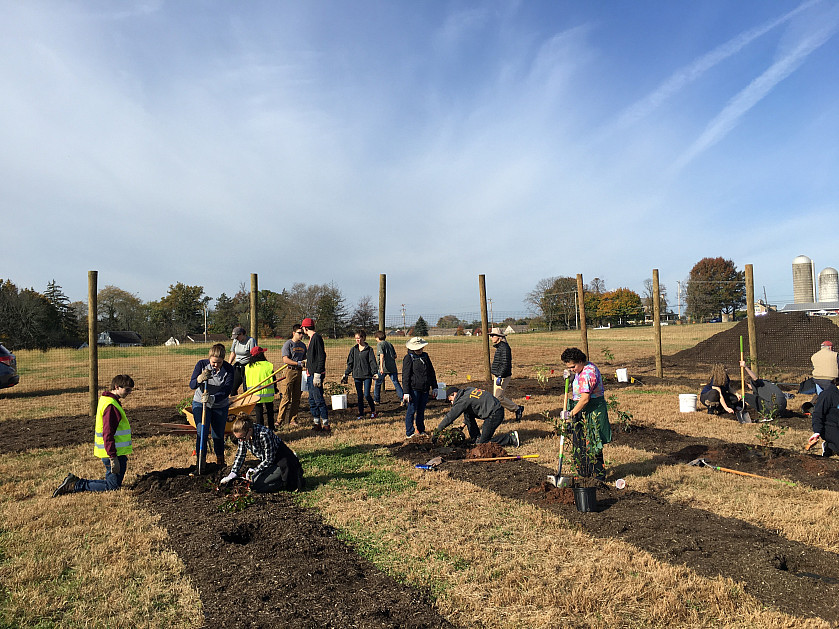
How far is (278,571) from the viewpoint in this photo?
429 centimetres

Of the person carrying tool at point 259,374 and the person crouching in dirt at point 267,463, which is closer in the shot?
the person crouching in dirt at point 267,463

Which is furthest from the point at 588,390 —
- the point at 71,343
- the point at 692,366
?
the point at 71,343

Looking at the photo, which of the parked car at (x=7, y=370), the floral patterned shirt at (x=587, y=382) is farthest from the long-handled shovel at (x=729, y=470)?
the parked car at (x=7, y=370)

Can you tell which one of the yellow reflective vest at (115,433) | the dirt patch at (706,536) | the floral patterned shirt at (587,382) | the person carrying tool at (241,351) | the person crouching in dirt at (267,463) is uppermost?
the person carrying tool at (241,351)

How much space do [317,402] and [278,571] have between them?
5678 mm

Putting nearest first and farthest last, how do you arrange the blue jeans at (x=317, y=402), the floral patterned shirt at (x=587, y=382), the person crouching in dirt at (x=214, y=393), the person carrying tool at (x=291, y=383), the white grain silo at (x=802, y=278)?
the floral patterned shirt at (x=587, y=382), the person crouching in dirt at (x=214, y=393), the blue jeans at (x=317, y=402), the person carrying tool at (x=291, y=383), the white grain silo at (x=802, y=278)

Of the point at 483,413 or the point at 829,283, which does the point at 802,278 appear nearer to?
the point at 829,283

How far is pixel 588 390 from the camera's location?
6.21 m

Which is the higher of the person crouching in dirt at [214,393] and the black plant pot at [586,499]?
the person crouching in dirt at [214,393]

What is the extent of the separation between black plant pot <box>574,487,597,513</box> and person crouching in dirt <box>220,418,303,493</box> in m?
3.06

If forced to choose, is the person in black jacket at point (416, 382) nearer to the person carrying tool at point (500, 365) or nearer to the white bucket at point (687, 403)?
the person carrying tool at point (500, 365)

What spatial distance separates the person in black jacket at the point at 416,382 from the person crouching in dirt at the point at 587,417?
2871 millimetres

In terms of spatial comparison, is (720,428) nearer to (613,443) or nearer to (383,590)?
(613,443)

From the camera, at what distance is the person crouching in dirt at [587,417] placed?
6.24m
